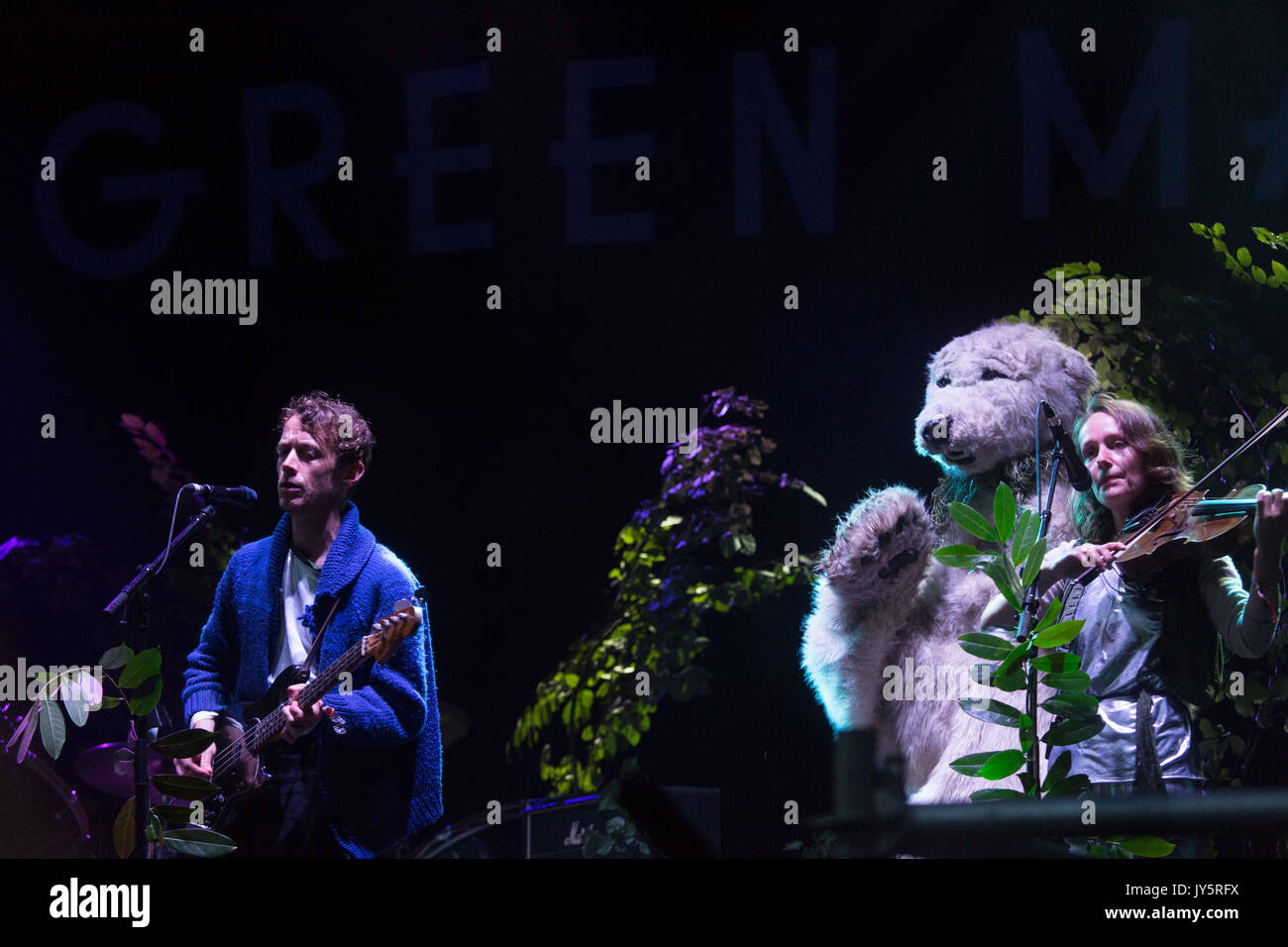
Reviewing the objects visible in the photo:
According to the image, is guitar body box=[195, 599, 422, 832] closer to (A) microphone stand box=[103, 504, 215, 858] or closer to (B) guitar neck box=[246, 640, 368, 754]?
(B) guitar neck box=[246, 640, 368, 754]

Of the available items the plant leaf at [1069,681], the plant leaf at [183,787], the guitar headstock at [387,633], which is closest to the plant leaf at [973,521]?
the plant leaf at [1069,681]

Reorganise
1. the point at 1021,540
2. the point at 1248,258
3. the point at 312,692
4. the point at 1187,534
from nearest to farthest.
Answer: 1. the point at 1021,540
2. the point at 1187,534
3. the point at 312,692
4. the point at 1248,258

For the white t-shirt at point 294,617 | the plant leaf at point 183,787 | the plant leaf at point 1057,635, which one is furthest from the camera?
the white t-shirt at point 294,617

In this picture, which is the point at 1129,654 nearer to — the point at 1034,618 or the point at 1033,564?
the point at 1034,618

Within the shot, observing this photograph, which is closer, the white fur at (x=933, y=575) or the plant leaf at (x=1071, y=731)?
the plant leaf at (x=1071, y=731)

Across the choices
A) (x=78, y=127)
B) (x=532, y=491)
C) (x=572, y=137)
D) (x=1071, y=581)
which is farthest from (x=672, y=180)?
(x=78, y=127)

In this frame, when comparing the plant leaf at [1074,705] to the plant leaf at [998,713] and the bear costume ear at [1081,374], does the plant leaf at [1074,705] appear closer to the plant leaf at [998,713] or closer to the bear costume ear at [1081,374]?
the plant leaf at [998,713]

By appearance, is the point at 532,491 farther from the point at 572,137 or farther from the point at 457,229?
the point at 572,137

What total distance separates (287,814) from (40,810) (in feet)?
2.77

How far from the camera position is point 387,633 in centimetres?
337

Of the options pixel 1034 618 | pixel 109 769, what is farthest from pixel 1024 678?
pixel 109 769

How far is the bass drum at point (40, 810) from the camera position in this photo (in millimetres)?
3521

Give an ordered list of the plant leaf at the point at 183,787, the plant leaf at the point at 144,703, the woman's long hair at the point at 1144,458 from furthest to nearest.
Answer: the woman's long hair at the point at 1144,458
the plant leaf at the point at 144,703
the plant leaf at the point at 183,787

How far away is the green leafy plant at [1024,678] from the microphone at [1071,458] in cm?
63
